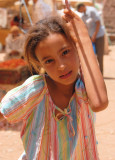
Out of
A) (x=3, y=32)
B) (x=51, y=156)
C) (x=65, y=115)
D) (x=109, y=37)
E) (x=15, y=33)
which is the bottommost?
(x=109, y=37)

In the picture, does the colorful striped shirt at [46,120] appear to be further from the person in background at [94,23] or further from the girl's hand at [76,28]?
the person in background at [94,23]

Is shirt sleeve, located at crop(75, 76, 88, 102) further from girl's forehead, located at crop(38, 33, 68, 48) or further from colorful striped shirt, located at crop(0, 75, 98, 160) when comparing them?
girl's forehead, located at crop(38, 33, 68, 48)

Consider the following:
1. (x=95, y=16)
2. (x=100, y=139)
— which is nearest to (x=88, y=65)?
(x=100, y=139)

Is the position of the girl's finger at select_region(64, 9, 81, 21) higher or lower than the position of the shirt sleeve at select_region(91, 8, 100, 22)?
higher

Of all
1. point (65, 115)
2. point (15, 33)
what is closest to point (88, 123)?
point (65, 115)

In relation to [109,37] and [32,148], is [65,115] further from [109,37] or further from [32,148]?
[109,37]

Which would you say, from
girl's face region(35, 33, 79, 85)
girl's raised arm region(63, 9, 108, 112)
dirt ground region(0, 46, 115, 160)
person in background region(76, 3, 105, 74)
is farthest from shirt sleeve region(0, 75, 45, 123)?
person in background region(76, 3, 105, 74)

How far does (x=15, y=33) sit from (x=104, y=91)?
19.7ft

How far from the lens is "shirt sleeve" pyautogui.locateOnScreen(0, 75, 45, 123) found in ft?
4.10

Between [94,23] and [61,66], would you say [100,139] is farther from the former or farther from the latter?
[94,23]

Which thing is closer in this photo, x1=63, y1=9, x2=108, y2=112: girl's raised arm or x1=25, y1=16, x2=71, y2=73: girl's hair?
x1=63, y1=9, x2=108, y2=112: girl's raised arm

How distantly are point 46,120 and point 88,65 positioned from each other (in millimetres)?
393

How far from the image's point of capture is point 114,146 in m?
2.87

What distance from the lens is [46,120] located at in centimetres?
131
